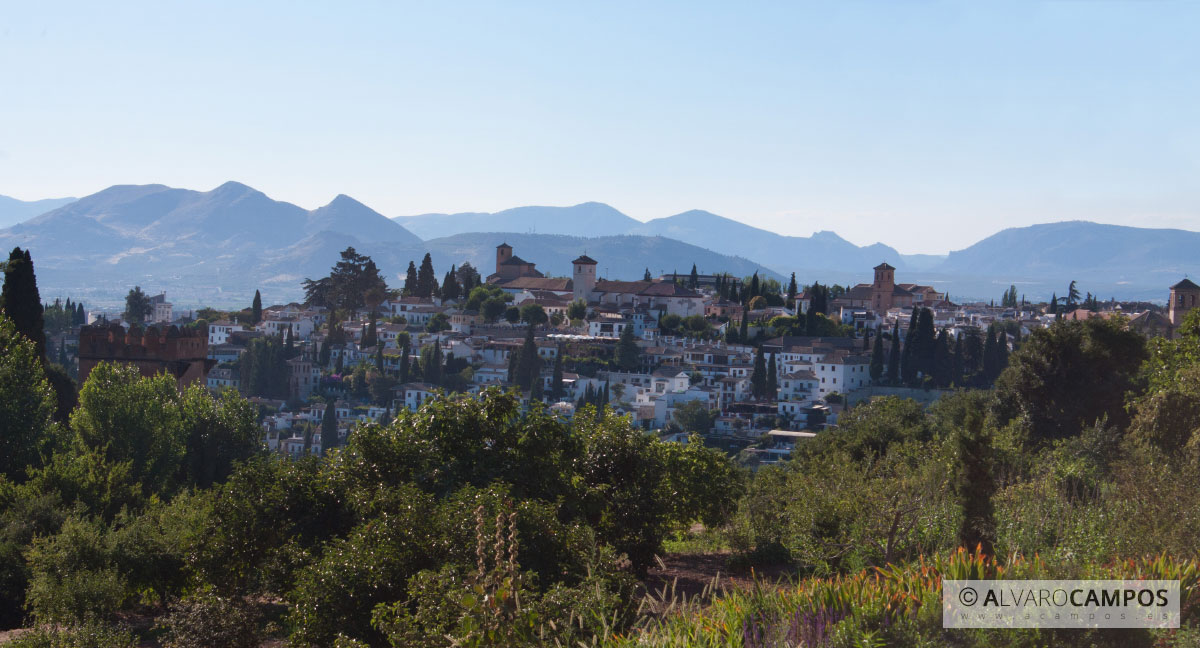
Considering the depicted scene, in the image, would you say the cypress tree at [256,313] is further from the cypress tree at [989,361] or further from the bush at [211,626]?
the bush at [211,626]

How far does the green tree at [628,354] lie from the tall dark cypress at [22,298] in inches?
1614

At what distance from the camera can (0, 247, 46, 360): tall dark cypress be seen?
2384 cm

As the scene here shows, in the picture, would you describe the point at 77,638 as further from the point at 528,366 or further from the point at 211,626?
the point at 528,366

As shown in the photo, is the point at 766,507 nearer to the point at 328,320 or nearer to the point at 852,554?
the point at 852,554

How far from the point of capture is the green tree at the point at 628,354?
207ft

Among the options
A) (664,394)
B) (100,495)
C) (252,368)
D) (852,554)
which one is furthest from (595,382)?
(852,554)

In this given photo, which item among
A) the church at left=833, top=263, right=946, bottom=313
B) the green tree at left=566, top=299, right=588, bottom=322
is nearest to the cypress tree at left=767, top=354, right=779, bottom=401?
the green tree at left=566, top=299, right=588, bottom=322

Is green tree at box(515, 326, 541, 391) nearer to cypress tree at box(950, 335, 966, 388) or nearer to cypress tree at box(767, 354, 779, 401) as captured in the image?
cypress tree at box(767, 354, 779, 401)

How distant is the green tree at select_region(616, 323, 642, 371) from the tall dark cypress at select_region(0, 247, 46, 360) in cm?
4101

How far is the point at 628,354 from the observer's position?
208 feet

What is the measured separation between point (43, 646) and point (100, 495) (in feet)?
19.5

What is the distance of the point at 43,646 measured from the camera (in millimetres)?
8344

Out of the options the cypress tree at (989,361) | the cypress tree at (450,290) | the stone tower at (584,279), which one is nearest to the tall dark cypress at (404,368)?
the cypress tree at (450,290)

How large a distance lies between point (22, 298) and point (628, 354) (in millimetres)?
42017
